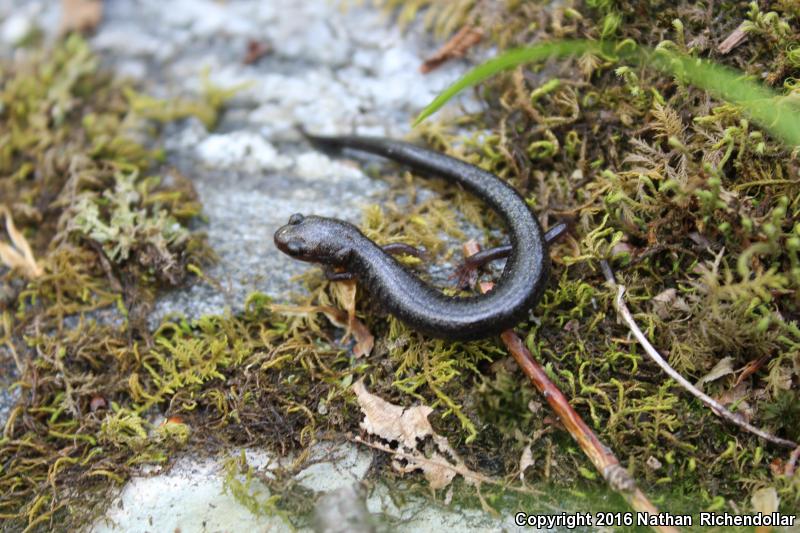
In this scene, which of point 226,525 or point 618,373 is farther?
point 618,373

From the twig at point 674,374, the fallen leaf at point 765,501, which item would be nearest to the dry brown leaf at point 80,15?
the twig at point 674,374

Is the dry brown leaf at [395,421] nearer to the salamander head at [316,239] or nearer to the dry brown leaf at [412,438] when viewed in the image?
the dry brown leaf at [412,438]

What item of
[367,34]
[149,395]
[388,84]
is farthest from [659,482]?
[367,34]

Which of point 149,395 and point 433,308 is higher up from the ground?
point 433,308

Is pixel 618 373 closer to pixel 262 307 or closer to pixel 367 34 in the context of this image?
pixel 262 307

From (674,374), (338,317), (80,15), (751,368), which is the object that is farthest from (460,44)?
(80,15)

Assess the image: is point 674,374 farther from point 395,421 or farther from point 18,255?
point 18,255

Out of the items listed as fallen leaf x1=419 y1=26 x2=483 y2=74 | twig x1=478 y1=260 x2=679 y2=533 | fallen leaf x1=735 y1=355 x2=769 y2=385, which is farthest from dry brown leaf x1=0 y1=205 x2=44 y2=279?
fallen leaf x1=735 y1=355 x2=769 y2=385

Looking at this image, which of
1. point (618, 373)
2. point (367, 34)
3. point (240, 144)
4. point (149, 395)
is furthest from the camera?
point (367, 34)
